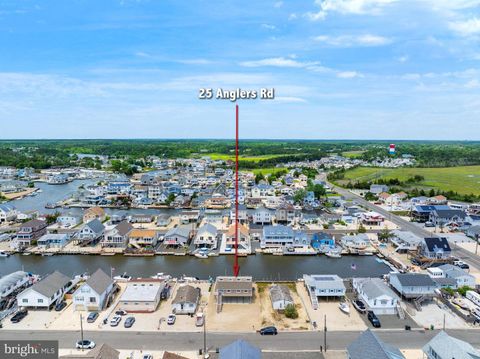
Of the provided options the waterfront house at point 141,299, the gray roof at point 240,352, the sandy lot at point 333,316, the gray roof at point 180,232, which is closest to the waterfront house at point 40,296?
the waterfront house at point 141,299

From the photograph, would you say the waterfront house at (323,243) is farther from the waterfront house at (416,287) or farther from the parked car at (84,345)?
the parked car at (84,345)

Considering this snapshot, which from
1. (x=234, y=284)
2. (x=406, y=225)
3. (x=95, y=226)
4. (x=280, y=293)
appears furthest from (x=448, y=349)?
(x=95, y=226)

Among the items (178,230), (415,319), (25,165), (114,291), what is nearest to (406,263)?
(415,319)

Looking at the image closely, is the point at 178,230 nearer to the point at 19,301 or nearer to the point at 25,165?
the point at 19,301

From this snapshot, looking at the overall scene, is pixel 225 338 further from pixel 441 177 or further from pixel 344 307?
pixel 441 177

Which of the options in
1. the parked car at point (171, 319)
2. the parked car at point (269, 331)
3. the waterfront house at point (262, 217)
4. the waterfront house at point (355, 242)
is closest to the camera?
the parked car at point (269, 331)

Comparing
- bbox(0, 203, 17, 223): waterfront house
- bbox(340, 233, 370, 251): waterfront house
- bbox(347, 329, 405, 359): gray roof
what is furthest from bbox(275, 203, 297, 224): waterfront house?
bbox(0, 203, 17, 223): waterfront house
